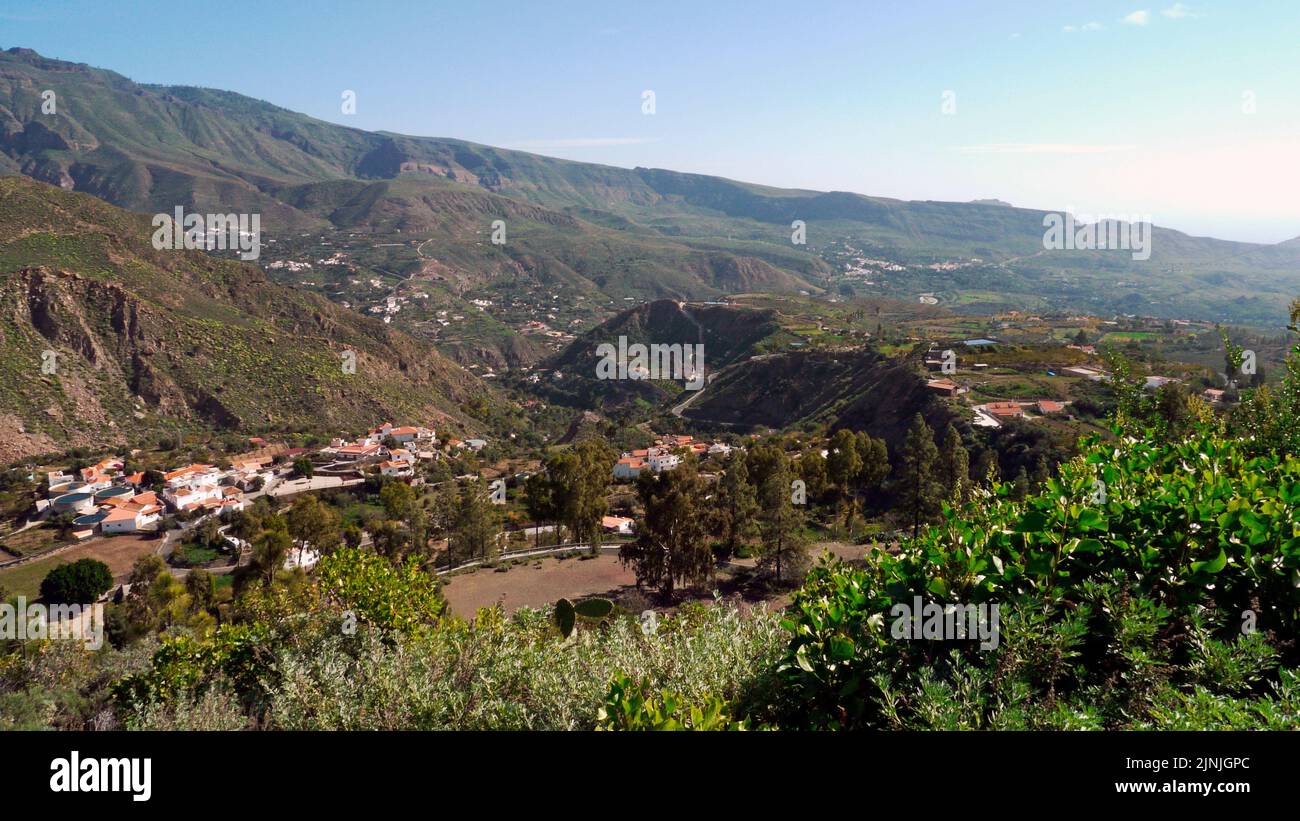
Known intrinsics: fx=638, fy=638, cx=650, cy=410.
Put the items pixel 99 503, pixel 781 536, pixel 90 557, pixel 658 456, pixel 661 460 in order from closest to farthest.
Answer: pixel 781 536, pixel 90 557, pixel 99 503, pixel 661 460, pixel 658 456

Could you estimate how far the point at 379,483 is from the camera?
5053cm

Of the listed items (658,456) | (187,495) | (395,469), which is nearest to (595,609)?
(658,456)

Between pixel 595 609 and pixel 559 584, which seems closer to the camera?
pixel 595 609

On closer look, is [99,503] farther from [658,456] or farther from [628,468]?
[658,456]

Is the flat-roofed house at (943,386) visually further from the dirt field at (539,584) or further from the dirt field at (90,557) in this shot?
the dirt field at (90,557)

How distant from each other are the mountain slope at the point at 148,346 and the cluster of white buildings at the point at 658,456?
33.3 m

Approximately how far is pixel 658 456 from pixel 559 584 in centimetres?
2503

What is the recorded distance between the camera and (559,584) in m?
25.9

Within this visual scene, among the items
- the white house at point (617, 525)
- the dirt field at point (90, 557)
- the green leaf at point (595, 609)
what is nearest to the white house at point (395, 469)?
the dirt field at point (90, 557)

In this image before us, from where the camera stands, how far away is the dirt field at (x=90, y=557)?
32.7m

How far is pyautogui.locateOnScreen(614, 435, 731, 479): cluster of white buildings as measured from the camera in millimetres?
48250
